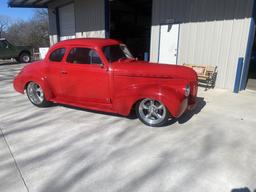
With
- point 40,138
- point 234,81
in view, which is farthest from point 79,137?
Answer: point 234,81

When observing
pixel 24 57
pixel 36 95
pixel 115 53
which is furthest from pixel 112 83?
pixel 24 57

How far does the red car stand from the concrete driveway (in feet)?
1.17

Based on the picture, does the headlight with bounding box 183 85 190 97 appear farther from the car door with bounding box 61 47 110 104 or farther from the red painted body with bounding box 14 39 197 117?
the car door with bounding box 61 47 110 104

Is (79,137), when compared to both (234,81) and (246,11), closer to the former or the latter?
(234,81)

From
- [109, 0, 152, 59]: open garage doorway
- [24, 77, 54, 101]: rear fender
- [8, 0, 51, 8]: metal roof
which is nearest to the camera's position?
[24, 77, 54, 101]: rear fender

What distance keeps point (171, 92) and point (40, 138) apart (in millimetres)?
2538

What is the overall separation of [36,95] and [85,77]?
5.85ft

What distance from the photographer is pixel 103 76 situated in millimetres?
4922

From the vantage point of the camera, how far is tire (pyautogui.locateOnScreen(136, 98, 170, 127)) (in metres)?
4.56

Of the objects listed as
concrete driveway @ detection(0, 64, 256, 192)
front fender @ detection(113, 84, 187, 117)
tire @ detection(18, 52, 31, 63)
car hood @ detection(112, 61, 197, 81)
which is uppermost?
car hood @ detection(112, 61, 197, 81)

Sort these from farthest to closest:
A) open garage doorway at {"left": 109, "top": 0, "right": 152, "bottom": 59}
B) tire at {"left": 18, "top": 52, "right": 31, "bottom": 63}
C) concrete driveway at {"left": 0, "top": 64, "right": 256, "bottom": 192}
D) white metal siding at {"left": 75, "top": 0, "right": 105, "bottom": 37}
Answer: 1. tire at {"left": 18, "top": 52, "right": 31, "bottom": 63}
2. open garage doorway at {"left": 109, "top": 0, "right": 152, "bottom": 59}
3. white metal siding at {"left": 75, "top": 0, "right": 105, "bottom": 37}
4. concrete driveway at {"left": 0, "top": 64, "right": 256, "bottom": 192}

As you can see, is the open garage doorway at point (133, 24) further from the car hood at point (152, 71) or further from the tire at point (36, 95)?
the car hood at point (152, 71)

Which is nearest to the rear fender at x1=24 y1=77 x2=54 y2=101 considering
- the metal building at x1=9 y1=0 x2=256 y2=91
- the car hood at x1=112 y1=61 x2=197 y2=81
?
the car hood at x1=112 y1=61 x2=197 y2=81

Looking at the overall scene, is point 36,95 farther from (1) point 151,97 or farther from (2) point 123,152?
(2) point 123,152
